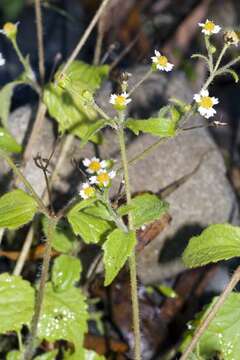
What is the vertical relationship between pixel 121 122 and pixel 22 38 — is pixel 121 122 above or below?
above

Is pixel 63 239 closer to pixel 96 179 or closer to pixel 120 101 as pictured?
pixel 96 179

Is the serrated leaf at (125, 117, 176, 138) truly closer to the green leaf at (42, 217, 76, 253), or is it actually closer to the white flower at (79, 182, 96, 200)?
the white flower at (79, 182, 96, 200)

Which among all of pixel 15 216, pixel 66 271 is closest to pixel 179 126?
pixel 15 216

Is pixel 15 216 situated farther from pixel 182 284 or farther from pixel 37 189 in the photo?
pixel 182 284

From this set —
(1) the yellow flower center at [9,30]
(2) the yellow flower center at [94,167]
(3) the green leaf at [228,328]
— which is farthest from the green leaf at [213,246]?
(1) the yellow flower center at [9,30]

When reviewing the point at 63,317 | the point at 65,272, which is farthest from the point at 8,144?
the point at 63,317

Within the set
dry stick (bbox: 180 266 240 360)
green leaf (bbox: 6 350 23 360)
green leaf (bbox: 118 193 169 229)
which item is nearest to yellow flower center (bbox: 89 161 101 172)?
green leaf (bbox: 118 193 169 229)

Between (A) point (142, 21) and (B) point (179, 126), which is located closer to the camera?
(B) point (179, 126)
